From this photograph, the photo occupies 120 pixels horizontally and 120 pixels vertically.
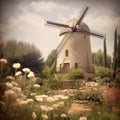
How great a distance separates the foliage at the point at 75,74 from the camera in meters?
3.38

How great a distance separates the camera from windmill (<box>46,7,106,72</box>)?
339 cm

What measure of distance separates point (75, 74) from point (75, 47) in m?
0.29

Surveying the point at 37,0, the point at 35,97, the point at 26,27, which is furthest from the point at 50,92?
the point at 37,0

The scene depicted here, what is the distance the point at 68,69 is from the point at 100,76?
0.34 meters

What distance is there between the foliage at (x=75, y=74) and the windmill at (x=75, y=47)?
43 mm

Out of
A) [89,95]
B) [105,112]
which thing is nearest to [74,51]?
[89,95]

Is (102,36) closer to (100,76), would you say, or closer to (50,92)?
(100,76)

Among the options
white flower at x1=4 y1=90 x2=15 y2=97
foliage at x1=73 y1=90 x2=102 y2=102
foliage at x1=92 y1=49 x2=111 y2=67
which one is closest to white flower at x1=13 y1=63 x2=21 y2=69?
white flower at x1=4 y1=90 x2=15 y2=97

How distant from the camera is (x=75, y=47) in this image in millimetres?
3480

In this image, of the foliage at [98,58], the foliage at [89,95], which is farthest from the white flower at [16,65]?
the foliage at [98,58]

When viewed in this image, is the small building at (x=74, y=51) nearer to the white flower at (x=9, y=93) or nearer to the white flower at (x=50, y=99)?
the white flower at (x=50, y=99)

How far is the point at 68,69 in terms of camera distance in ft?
11.2

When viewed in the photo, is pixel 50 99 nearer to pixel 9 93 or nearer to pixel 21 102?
pixel 21 102

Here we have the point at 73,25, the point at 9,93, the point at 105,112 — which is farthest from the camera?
the point at 73,25
